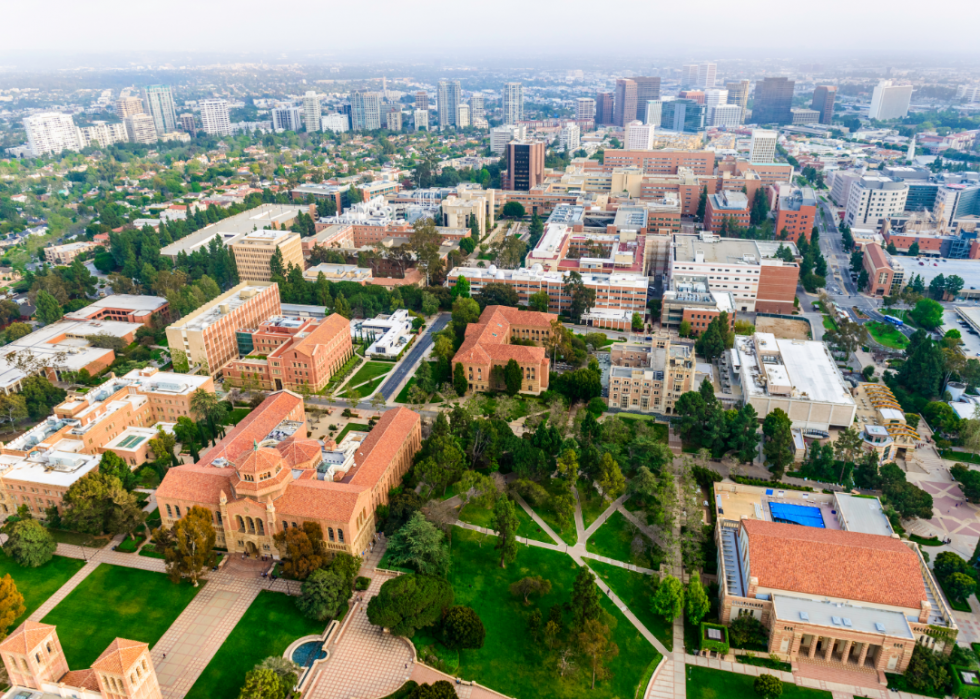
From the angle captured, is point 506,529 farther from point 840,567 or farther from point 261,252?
point 261,252

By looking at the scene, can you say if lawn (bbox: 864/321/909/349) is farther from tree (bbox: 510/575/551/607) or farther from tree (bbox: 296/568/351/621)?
tree (bbox: 296/568/351/621)

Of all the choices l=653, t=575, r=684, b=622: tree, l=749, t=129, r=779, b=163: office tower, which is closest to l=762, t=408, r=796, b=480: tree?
l=653, t=575, r=684, b=622: tree

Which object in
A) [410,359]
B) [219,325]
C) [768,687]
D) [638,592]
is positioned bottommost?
[638,592]

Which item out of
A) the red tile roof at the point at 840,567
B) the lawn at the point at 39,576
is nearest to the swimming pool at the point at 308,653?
the lawn at the point at 39,576

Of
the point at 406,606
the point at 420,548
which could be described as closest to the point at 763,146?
the point at 420,548

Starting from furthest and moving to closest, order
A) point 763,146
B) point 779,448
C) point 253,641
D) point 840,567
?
point 763,146, point 779,448, point 840,567, point 253,641
